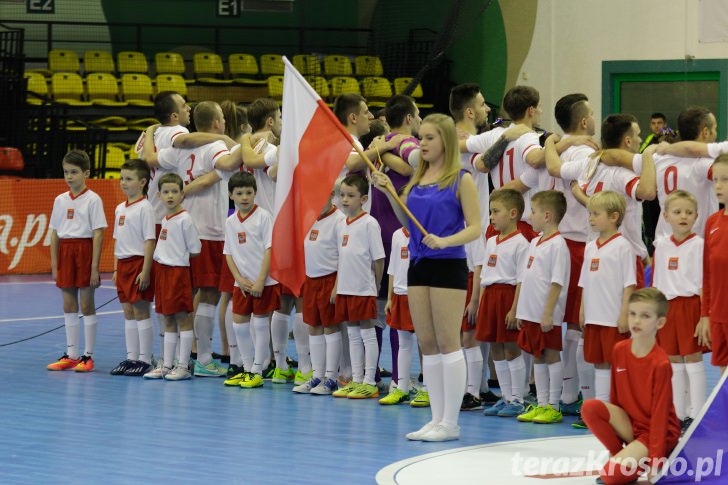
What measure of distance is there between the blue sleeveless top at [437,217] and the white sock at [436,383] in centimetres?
59

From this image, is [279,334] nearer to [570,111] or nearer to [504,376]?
[504,376]

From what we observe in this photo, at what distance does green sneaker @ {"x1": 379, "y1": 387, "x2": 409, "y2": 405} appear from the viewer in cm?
783

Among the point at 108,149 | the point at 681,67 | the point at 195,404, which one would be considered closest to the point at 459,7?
the point at 681,67

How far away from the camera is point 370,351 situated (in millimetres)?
8070

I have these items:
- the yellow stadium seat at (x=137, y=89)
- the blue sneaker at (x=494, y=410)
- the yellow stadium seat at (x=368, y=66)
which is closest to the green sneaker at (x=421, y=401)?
the blue sneaker at (x=494, y=410)

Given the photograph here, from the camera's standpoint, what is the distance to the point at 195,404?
7.82 metres

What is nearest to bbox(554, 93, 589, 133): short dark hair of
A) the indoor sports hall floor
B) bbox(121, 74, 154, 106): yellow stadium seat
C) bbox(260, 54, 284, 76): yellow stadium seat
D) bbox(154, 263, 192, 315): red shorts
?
the indoor sports hall floor

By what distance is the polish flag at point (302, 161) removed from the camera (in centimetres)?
686

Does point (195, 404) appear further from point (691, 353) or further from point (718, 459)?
point (718, 459)

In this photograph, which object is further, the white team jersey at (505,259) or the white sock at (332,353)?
the white sock at (332,353)

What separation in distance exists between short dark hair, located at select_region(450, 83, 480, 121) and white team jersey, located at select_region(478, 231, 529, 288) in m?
1.07

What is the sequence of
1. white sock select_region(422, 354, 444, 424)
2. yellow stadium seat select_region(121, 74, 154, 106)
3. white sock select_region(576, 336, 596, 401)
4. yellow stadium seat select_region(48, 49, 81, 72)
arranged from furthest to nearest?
yellow stadium seat select_region(48, 49, 81, 72) < yellow stadium seat select_region(121, 74, 154, 106) < white sock select_region(576, 336, 596, 401) < white sock select_region(422, 354, 444, 424)

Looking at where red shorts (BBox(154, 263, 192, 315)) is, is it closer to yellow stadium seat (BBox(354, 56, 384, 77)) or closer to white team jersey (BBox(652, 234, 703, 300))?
white team jersey (BBox(652, 234, 703, 300))

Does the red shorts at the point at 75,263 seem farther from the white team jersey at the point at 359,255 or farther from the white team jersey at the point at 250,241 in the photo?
the white team jersey at the point at 359,255
